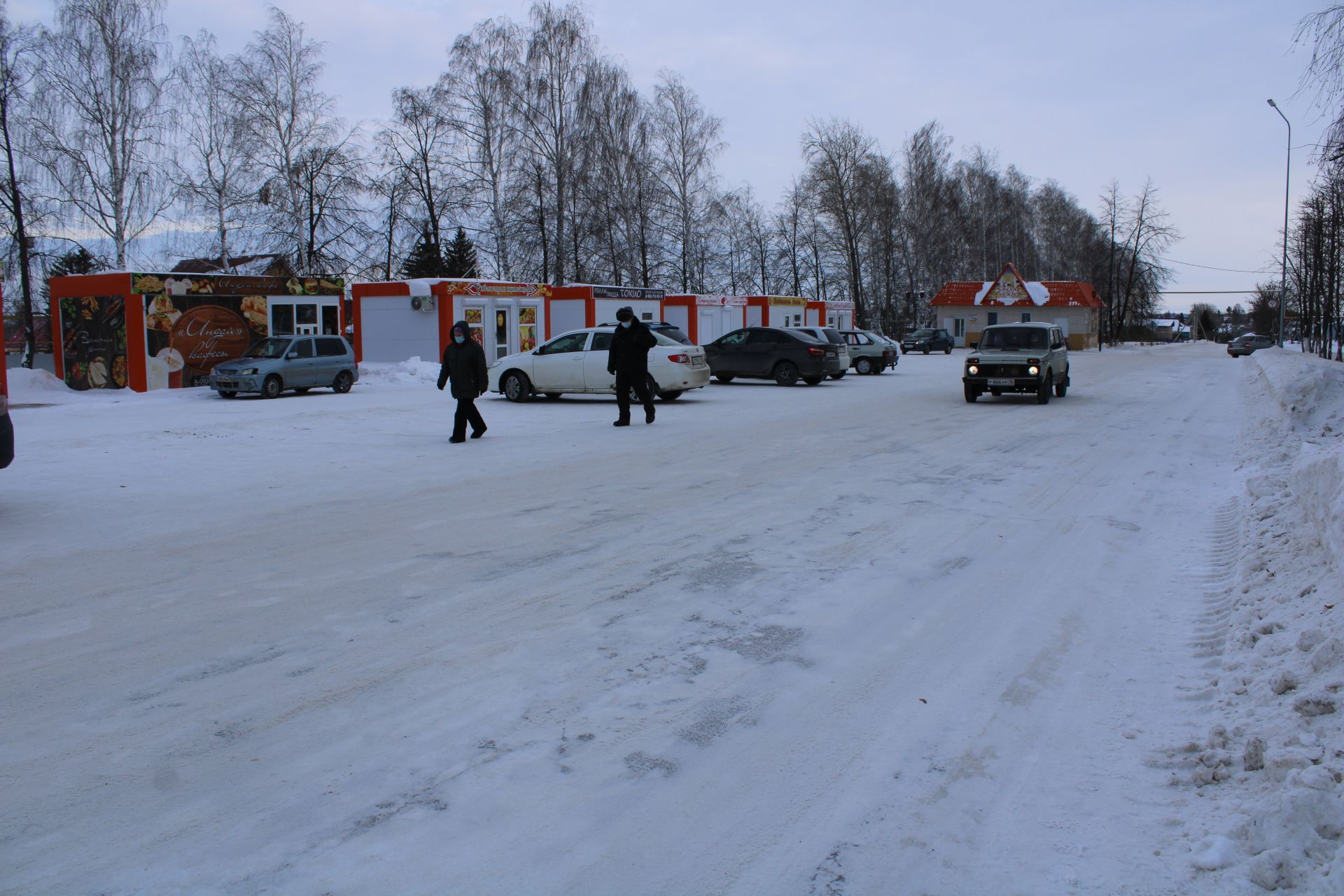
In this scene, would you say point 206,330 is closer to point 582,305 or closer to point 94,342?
point 94,342

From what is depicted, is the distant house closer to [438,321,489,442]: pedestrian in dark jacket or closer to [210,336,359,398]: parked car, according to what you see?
[210,336,359,398]: parked car

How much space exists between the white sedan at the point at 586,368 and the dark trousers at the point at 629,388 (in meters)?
4.00

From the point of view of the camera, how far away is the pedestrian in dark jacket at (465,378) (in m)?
14.4

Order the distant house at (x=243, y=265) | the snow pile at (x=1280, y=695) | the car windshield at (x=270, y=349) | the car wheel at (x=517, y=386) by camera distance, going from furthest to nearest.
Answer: the distant house at (x=243, y=265) → the car windshield at (x=270, y=349) → the car wheel at (x=517, y=386) → the snow pile at (x=1280, y=695)

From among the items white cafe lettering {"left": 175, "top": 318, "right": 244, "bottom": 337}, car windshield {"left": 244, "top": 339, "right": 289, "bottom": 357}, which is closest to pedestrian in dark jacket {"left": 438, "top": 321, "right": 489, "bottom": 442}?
car windshield {"left": 244, "top": 339, "right": 289, "bottom": 357}

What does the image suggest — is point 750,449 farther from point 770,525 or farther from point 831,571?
point 831,571

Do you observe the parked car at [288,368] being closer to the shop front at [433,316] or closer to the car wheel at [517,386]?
the shop front at [433,316]

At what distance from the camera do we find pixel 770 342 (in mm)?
27547

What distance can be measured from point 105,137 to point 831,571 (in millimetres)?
35144

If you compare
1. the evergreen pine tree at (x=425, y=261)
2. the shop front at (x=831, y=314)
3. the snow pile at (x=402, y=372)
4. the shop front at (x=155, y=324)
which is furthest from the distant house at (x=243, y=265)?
the shop front at (x=831, y=314)


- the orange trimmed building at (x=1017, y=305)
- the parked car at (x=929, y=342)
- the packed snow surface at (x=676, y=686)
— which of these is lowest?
the packed snow surface at (x=676, y=686)

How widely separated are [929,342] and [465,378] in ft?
161

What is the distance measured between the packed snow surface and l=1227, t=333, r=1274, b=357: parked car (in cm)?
5932

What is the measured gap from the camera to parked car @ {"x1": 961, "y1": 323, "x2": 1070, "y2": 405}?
2069 centimetres
